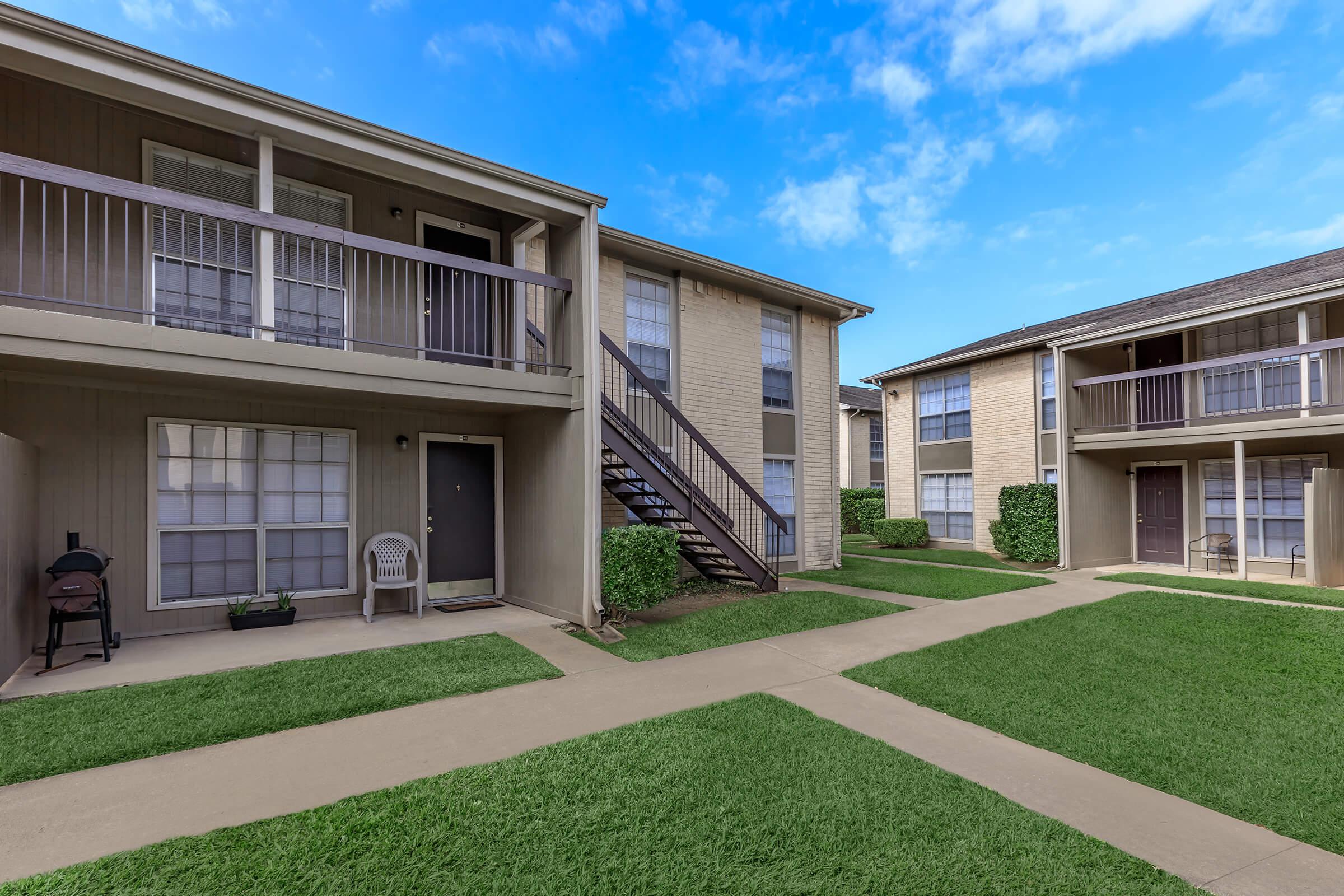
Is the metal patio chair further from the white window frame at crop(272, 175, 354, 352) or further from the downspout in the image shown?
the white window frame at crop(272, 175, 354, 352)

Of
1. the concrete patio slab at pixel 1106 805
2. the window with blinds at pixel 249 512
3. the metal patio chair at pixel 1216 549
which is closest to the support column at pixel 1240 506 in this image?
the metal patio chair at pixel 1216 549

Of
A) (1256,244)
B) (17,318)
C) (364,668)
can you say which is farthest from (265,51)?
(1256,244)

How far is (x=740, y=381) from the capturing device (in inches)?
452

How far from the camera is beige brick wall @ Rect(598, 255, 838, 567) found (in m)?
10.7

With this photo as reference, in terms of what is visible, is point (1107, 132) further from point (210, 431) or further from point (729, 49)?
point (210, 431)

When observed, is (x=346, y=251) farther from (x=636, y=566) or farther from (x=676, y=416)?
(x=636, y=566)

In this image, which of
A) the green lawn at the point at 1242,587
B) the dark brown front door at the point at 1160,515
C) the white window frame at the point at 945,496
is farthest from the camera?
the white window frame at the point at 945,496

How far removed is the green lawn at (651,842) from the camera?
2.58 meters

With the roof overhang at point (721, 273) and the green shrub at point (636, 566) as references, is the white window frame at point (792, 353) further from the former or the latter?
the green shrub at point (636, 566)

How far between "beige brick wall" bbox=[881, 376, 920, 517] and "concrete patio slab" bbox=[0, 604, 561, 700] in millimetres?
13453

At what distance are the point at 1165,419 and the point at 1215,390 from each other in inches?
40.5

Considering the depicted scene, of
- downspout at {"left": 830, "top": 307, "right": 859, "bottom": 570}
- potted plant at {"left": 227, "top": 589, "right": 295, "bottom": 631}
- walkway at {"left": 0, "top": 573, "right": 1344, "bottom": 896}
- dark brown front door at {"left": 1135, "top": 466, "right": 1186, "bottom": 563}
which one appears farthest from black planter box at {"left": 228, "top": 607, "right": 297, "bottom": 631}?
dark brown front door at {"left": 1135, "top": 466, "right": 1186, "bottom": 563}

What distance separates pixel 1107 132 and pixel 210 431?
23571 mm

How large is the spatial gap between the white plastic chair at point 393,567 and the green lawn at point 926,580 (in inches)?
262
